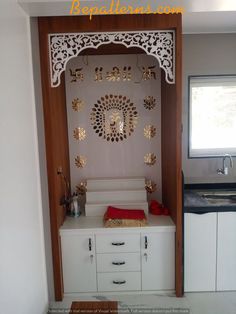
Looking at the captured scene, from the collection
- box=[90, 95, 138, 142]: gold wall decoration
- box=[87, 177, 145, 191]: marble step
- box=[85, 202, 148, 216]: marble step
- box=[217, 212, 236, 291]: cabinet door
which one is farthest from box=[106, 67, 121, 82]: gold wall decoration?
box=[217, 212, 236, 291]: cabinet door

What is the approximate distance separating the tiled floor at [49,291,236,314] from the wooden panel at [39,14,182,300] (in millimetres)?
84

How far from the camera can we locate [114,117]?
2676 millimetres

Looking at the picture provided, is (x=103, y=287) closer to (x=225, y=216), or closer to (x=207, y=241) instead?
(x=207, y=241)

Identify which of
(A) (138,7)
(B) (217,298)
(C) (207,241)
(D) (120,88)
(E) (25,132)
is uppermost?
(A) (138,7)

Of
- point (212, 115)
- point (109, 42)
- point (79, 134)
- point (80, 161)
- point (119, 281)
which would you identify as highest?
point (109, 42)

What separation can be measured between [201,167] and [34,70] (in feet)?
6.15

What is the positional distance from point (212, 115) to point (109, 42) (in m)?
1.36

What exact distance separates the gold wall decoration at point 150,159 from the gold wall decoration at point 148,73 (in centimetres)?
76

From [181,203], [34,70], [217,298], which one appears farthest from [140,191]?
[34,70]

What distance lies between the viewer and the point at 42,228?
212 centimetres

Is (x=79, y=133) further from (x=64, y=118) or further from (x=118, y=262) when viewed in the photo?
(x=118, y=262)

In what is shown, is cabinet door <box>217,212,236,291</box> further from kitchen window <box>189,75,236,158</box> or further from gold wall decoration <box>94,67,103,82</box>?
gold wall decoration <box>94,67,103,82</box>

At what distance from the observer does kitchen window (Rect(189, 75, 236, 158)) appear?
2.71 meters

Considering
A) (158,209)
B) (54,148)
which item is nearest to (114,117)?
(54,148)
